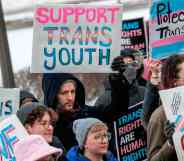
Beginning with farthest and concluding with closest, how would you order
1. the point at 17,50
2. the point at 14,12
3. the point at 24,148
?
the point at 14,12
the point at 17,50
the point at 24,148

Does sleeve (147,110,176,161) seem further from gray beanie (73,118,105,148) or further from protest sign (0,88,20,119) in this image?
protest sign (0,88,20,119)

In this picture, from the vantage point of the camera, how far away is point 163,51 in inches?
197

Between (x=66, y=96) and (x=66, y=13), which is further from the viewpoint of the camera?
(x=66, y=13)

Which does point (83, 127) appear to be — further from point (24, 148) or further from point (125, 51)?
point (125, 51)

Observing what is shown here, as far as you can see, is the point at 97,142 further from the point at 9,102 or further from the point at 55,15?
the point at 55,15

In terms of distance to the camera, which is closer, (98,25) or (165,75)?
(165,75)

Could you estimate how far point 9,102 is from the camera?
17.0ft

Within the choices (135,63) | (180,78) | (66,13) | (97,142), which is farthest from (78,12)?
(97,142)

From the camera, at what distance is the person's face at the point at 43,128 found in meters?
4.48

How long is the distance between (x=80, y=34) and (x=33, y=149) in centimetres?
146

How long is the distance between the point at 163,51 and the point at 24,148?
1175mm

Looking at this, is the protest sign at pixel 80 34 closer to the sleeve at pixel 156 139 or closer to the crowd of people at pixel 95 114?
the crowd of people at pixel 95 114

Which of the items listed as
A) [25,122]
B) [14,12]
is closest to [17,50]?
A: [14,12]

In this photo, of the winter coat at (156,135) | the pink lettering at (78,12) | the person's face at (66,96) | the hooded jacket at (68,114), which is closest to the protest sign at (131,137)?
the hooded jacket at (68,114)
